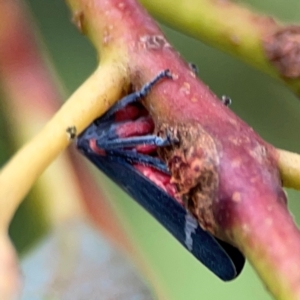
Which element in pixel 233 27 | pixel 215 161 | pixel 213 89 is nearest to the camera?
pixel 215 161

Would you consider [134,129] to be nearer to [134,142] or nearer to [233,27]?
[134,142]

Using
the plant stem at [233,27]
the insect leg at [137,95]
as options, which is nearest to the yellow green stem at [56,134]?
the insect leg at [137,95]

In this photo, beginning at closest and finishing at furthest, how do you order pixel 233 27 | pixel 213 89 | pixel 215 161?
pixel 215 161 < pixel 233 27 < pixel 213 89

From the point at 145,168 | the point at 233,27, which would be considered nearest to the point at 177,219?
the point at 145,168

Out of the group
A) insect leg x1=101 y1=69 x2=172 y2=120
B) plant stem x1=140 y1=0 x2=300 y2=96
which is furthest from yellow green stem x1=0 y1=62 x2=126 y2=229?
plant stem x1=140 y1=0 x2=300 y2=96

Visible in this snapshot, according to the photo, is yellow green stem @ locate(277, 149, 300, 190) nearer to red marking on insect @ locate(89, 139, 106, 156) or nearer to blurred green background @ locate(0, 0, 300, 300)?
red marking on insect @ locate(89, 139, 106, 156)

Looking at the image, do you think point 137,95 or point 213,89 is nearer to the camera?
point 137,95

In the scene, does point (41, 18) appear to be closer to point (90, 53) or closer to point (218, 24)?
point (90, 53)
